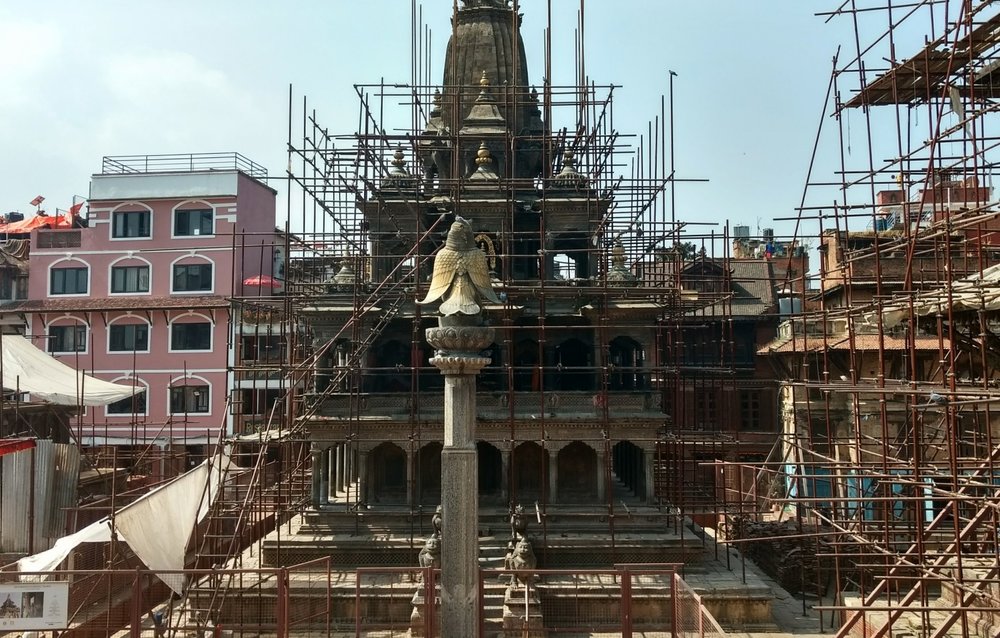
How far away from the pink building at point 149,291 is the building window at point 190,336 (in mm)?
55

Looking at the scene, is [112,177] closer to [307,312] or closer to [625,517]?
[307,312]

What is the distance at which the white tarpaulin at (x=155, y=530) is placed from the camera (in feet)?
66.8

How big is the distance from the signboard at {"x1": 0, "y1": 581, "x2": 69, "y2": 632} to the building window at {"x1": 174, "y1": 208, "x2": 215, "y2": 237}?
3221 centimetres

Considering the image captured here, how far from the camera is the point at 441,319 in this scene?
13.4 meters

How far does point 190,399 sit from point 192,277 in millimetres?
6797

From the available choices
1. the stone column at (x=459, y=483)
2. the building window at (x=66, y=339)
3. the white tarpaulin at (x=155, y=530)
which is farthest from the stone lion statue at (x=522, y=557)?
the building window at (x=66, y=339)

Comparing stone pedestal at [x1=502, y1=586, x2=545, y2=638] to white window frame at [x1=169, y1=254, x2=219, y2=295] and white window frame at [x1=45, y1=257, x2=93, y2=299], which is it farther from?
white window frame at [x1=45, y1=257, x2=93, y2=299]

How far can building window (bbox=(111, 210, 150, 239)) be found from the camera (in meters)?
46.0

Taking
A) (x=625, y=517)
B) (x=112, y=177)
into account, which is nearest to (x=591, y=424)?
(x=625, y=517)

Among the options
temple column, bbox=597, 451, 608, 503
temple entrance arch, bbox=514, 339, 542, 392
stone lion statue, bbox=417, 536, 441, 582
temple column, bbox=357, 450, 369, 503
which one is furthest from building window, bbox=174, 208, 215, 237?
stone lion statue, bbox=417, 536, 441, 582

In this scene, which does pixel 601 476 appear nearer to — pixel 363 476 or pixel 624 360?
pixel 624 360

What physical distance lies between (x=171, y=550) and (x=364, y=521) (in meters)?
6.06

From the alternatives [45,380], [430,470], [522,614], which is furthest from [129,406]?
[522,614]

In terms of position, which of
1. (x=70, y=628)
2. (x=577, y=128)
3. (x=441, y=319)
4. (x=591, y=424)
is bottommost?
(x=70, y=628)
